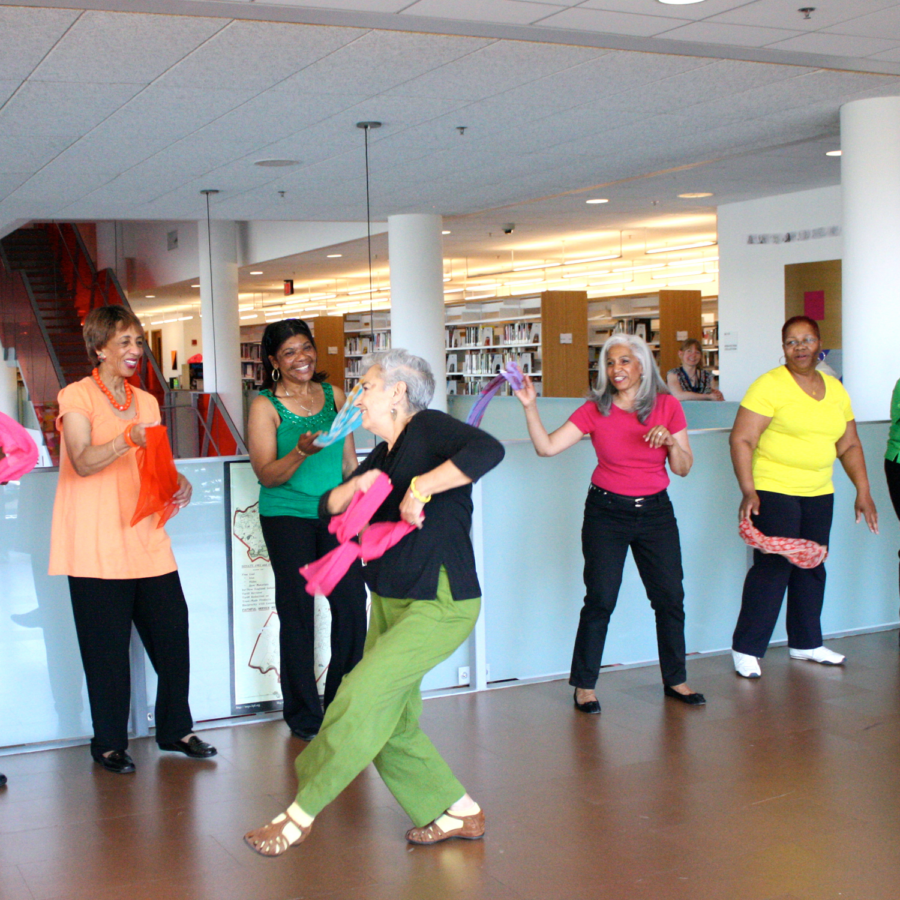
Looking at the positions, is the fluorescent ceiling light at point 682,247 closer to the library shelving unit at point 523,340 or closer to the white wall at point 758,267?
the library shelving unit at point 523,340

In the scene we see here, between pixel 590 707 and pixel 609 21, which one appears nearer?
pixel 590 707

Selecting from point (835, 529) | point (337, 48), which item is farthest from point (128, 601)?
point (835, 529)

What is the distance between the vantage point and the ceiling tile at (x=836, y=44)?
17.3 ft

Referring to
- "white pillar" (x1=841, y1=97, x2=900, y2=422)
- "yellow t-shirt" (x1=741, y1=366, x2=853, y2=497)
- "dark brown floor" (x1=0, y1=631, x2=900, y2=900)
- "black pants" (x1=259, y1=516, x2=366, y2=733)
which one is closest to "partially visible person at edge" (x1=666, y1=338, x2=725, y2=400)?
"white pillar" (x1=841, y1=97, x2=900, y2=422)

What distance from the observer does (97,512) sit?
11.5ft

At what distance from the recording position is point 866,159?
6.20 metres

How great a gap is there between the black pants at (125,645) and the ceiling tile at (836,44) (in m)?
4.00

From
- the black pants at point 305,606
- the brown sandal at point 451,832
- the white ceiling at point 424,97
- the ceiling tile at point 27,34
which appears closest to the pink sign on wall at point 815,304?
the white ceiling at point 424,97

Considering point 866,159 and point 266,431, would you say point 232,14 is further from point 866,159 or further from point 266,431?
point 866,159

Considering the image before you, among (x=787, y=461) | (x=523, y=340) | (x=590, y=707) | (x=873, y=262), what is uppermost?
(x=873, y=262)

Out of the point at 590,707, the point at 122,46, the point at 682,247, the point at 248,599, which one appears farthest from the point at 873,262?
the point at 682,247

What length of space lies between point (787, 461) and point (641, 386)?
3.00 ft

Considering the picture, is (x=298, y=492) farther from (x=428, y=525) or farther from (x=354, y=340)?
(x=354, y=340)

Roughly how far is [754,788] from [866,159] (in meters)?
4.19
